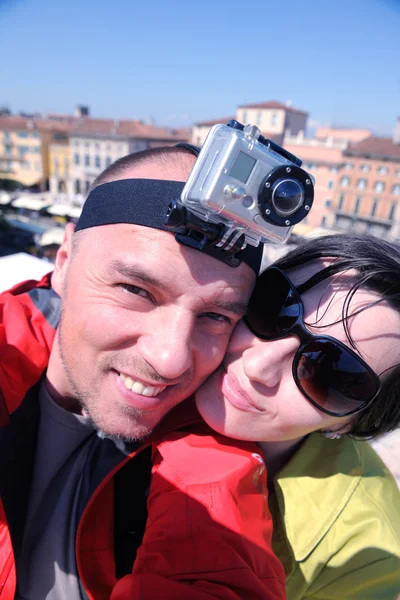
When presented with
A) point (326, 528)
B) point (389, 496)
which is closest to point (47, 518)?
point (326, 528)

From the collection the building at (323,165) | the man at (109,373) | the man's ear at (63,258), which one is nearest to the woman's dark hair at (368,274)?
the man at (109,373)

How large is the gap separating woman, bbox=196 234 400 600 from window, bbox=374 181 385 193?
32139 millimetres

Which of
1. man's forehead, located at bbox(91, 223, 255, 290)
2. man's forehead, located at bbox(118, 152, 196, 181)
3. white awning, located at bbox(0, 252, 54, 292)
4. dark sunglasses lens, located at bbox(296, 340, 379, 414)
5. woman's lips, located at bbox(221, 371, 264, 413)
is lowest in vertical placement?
white awning, located at bbox(0, 252, 54, 292)

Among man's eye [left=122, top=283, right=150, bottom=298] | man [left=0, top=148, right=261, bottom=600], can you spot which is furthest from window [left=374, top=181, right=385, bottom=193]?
man's eye [left=122, top=283, right=150, bottom=298]

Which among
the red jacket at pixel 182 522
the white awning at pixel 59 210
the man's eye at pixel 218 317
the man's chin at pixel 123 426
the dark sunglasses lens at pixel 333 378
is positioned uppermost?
the man's eye at pixel 218 317

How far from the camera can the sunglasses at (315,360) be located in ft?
4.48

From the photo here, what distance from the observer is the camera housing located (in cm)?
108

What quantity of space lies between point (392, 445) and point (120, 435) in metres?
2.60

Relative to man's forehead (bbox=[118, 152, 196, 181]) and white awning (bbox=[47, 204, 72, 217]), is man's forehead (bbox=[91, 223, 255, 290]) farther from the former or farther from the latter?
white awning (bbox=[47, 204, 72, 217])

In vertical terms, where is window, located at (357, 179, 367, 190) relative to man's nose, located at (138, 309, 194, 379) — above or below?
below

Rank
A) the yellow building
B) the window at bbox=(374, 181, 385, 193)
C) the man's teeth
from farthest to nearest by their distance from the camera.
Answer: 1. the yellow building
2. the window at bbox=(374, 181, 385, 193)
3. the man's teeth

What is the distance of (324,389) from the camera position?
1407mm

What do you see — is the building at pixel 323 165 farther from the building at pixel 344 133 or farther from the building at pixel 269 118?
the building at pixel 344 133

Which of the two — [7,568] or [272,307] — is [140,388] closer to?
[272,307]
